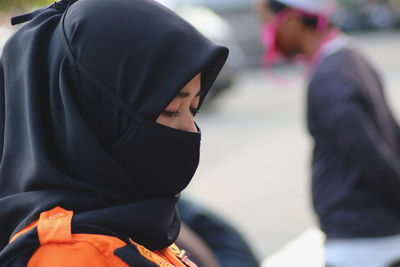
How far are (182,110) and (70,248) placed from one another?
0.45 metres

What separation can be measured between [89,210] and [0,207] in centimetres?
22

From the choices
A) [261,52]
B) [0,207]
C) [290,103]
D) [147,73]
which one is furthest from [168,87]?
[261,52]

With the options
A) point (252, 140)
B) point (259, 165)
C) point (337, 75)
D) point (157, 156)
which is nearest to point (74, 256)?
point (157, 156)

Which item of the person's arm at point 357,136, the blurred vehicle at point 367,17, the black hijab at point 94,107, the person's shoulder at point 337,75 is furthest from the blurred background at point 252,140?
the blurred vehicle at point 367,17

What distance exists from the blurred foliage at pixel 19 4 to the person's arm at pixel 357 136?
1712mm

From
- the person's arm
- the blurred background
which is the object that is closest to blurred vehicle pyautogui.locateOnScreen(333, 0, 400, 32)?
the blurred background

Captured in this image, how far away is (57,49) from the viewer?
5.18 feet

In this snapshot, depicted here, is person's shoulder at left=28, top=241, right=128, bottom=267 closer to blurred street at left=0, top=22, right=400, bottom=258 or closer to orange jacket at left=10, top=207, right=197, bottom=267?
orange jacket at left=10, top=207, right=197, bottom=267

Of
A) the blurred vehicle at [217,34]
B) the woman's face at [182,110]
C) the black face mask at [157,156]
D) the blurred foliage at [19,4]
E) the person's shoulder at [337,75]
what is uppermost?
the woman's face at [182,110]

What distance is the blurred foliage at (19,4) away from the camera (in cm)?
366

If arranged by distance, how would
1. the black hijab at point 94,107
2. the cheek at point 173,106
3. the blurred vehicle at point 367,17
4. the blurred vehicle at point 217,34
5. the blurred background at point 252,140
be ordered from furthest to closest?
the blurred vehicle at point 367,17
the blurred vehicle at point 217,34
the blurred background at point 252,140
the cheek at point 173,106
the black hijab at point 94,107

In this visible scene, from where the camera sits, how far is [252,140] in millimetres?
9438

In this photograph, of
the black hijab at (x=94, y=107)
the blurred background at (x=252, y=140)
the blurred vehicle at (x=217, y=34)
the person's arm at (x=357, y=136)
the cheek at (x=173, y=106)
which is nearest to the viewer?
the black hijab at (x=94, y=107)

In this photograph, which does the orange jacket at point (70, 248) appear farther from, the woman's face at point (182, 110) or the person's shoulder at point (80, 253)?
the woman's face at point (182, 110)
